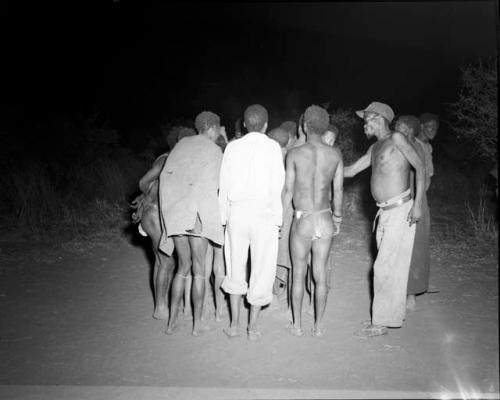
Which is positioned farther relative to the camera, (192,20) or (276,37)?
(276,37)

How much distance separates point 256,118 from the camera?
13.4 ft

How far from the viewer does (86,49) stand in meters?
20.6

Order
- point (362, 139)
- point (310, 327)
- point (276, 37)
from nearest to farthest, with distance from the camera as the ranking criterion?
point (310, 327), point (362, 139), point (276, 37)

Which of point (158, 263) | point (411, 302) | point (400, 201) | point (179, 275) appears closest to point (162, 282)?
point (158, 263)

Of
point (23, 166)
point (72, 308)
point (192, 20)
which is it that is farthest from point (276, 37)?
point (72, 308)

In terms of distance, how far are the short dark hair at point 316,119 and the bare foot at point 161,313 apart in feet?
7.38

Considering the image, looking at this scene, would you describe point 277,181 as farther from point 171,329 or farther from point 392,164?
point 171,329

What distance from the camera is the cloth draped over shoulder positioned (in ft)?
13.3

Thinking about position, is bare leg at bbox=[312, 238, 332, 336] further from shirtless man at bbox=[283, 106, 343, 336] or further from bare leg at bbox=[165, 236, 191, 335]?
bare leg at bbox=[165, 236, 191, 335]

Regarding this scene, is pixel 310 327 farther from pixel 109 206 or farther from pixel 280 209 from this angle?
pixel 109 206

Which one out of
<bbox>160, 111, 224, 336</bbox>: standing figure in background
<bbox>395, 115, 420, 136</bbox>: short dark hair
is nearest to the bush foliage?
<bbox>395, 115, 420, 136</bbox>: short dark hair

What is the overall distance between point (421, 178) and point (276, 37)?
36.3m

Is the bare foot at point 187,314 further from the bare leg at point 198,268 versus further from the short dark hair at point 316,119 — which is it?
the short dark hair at point 316,119

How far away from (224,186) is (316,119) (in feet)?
3.21
